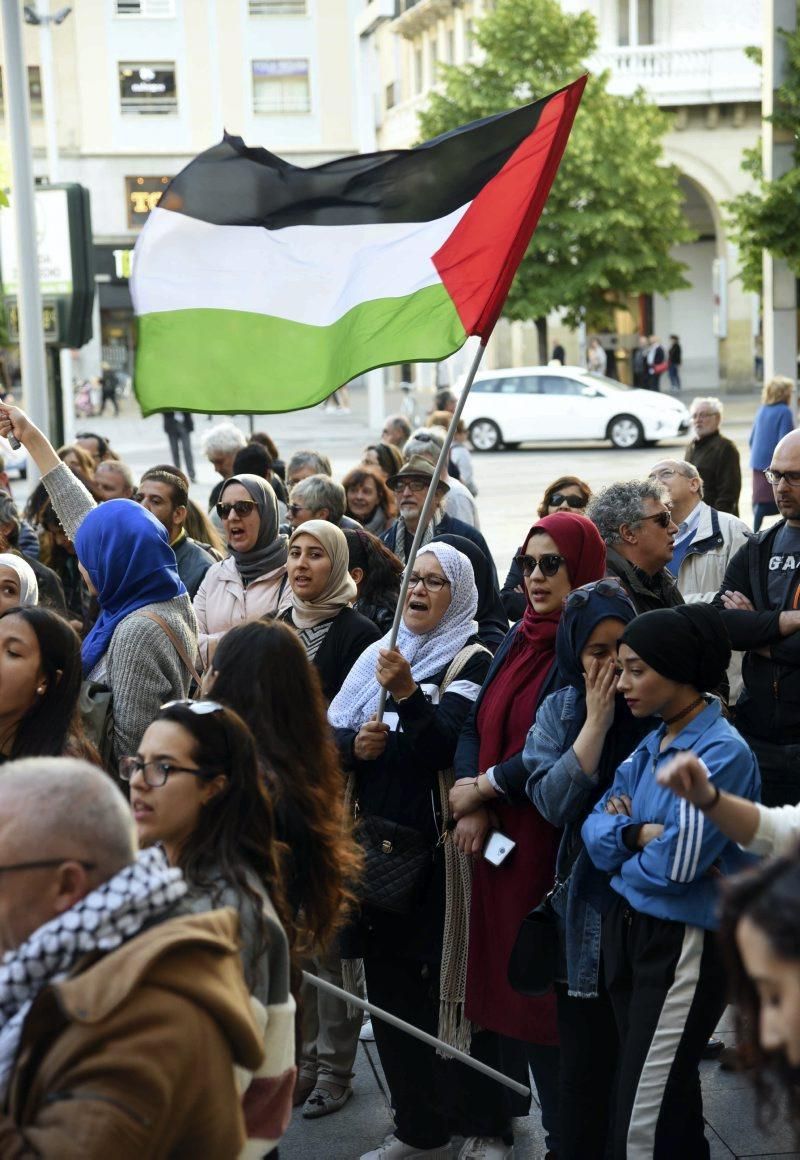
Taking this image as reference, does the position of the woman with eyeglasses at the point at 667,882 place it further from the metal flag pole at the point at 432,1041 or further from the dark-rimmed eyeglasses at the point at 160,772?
the dark-rimmed eyeglasses at the point at 160,772

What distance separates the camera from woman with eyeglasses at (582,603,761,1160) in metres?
3.99

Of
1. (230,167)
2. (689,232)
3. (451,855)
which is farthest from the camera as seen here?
(689,232)

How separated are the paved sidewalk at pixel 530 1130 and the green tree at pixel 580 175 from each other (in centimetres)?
3575

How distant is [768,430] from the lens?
15.6m

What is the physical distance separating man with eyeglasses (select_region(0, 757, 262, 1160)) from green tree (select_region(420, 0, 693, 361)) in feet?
Answer: 126

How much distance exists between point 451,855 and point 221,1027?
109 inches

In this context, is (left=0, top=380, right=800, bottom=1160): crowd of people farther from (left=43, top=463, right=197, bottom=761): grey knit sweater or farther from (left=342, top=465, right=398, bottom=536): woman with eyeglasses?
(left=342, top=465, right=398, bottom=536): woman with eyeglasses

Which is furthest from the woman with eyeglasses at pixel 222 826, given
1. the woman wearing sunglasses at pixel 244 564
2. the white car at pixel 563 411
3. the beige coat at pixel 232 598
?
the white car at pixel 563 411

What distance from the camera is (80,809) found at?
249cm

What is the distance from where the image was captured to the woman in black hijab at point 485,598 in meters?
6.15

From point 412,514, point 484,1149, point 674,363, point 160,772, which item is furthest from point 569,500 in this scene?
point 674,363

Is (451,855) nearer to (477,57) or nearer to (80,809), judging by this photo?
(80,809)

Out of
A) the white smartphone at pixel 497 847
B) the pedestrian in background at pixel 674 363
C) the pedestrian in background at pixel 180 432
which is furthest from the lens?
the pedestrian in background at pixel 674 363

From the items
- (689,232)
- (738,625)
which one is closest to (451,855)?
(738,625)
